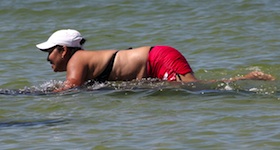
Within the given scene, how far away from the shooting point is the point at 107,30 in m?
13.1

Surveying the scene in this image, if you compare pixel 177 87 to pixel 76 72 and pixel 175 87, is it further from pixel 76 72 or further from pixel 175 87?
pixel 76 72

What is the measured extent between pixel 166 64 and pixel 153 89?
326 mm

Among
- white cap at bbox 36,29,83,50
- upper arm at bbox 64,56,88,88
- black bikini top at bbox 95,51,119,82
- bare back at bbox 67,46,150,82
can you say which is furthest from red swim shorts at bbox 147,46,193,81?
white cap at bbox 36,29,83,50

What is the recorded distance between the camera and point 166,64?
28.2 ft

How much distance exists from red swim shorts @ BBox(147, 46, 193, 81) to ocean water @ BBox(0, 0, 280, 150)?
14cm

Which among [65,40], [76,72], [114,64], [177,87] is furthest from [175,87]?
[65,40]

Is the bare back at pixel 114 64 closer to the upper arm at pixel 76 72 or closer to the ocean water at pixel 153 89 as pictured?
the upper arm at pixel 76 72

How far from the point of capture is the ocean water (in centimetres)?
658

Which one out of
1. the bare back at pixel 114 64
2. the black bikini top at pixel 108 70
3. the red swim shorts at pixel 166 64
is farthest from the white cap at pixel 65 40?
the red swim shorts at pixel 166 64

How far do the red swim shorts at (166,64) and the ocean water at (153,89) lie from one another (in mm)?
142

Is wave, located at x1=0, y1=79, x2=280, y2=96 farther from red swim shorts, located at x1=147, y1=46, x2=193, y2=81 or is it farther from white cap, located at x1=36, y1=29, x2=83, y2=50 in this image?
white cap, located at x1=36, y1=29, x2=83, y2=50

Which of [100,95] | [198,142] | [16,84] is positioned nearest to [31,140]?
[198,142]

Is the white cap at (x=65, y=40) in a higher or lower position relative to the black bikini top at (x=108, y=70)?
higher

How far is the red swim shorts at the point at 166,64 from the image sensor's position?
860cm
